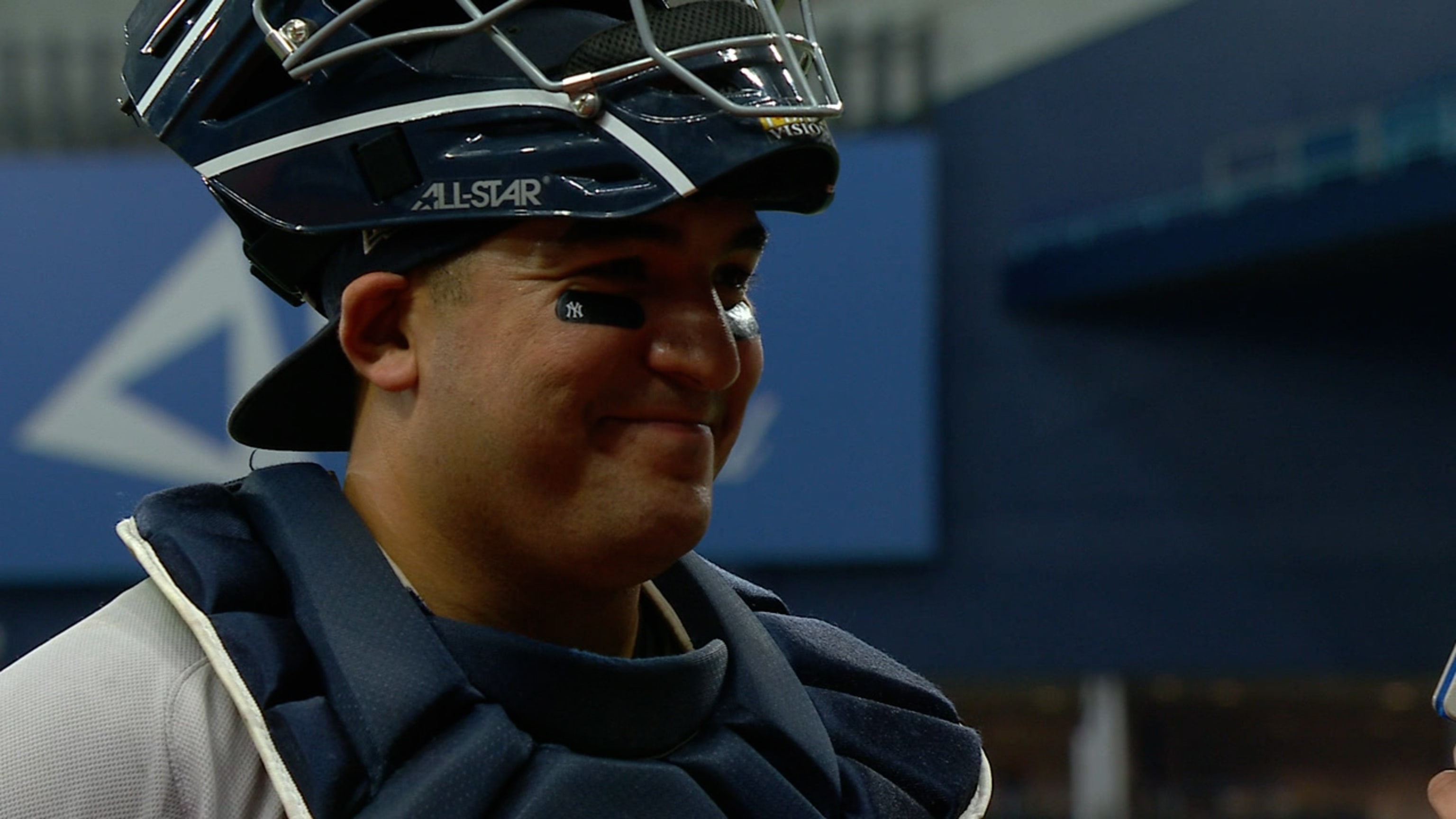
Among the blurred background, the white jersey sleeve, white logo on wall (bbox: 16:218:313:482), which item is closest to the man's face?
the white jersey sleeve

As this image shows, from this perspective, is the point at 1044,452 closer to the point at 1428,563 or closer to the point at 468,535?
the point at 1428,563

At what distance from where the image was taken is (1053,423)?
6.82 m

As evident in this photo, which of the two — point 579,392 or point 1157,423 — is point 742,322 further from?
point 1157,423

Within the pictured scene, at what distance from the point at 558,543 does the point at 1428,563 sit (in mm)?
6084

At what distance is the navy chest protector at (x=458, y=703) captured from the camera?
1002 millimetres

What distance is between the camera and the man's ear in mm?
1091

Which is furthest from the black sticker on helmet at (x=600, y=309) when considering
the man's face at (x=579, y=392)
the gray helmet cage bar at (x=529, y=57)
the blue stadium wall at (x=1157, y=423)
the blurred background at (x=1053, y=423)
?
the blue stadium wall at (x=1157, y=423)

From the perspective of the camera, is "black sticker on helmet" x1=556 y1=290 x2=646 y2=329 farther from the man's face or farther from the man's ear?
the man's ear

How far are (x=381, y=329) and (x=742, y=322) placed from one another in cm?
23

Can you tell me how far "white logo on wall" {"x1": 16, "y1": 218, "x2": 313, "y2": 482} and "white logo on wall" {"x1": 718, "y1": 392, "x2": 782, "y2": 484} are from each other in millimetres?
1801

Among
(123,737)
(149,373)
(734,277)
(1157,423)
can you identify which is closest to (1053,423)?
(1157,423)

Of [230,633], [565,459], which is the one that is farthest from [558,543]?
[230,633]

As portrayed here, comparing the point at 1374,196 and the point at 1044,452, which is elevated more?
the point at 1374,196

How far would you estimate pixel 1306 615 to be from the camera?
6.61 m
